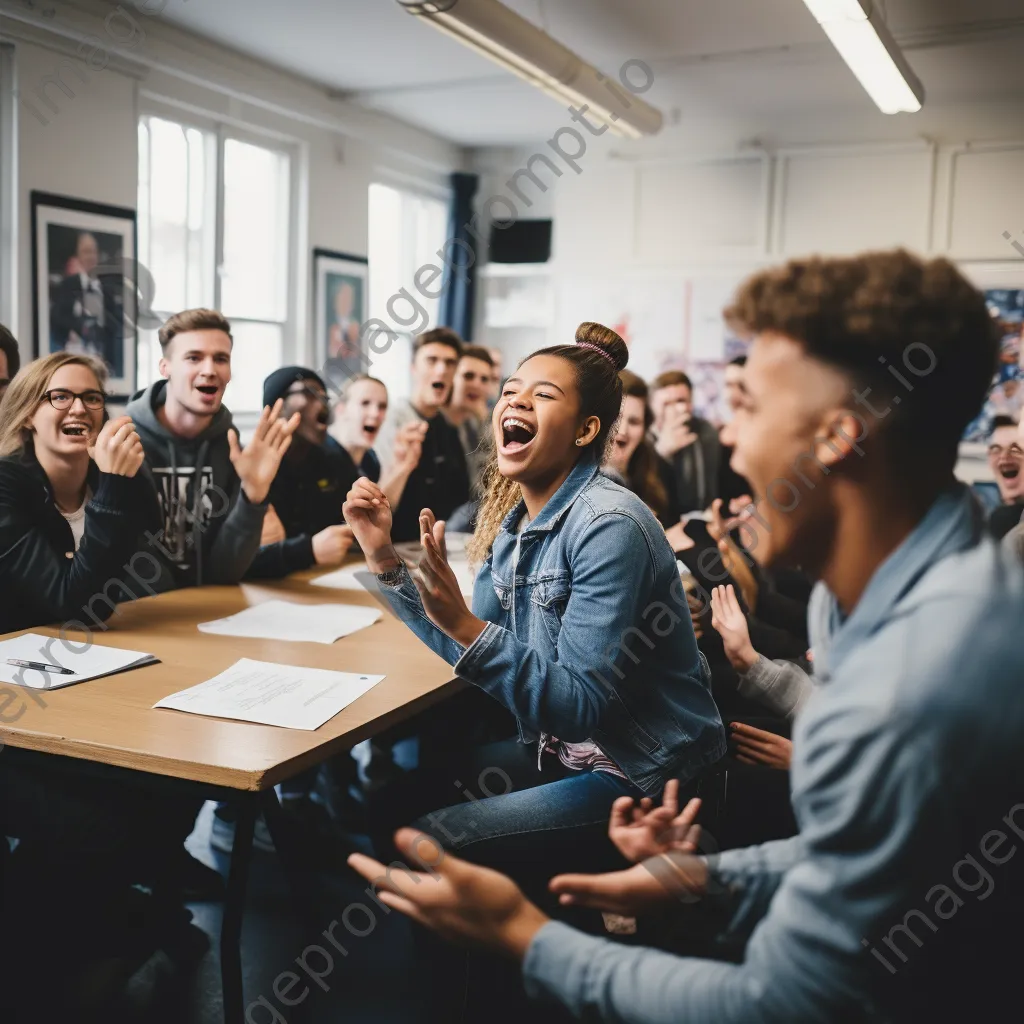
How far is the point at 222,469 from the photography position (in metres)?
2.86

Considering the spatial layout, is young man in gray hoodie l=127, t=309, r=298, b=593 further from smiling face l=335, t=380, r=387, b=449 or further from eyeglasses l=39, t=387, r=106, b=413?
smiling face l=335, t=380, r=387, b=449

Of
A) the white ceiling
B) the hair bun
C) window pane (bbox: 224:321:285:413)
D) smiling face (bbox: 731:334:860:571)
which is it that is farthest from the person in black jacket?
window pane (bbox: 224:321:285:413)

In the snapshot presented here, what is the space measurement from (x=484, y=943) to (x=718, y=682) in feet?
4.56

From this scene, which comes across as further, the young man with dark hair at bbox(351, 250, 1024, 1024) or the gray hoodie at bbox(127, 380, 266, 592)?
the gray hoodie at bbox(127, 380, 266, 592)

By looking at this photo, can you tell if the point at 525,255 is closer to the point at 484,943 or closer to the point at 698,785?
the point at 698,785

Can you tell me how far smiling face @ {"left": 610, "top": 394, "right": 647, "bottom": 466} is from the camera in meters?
3.63

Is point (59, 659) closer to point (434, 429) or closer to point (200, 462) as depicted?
point (200, 462)

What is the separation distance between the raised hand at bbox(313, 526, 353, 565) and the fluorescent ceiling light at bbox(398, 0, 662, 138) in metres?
2.12

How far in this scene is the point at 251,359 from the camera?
6.28 metres

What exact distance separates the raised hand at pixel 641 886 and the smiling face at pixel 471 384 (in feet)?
12.3

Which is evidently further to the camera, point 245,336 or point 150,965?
point 245,336

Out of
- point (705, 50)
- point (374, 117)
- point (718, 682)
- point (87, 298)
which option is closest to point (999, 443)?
point (718, 682)

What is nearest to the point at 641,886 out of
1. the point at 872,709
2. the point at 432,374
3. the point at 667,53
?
the point at 872,709

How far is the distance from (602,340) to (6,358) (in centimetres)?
182
